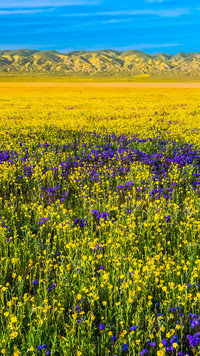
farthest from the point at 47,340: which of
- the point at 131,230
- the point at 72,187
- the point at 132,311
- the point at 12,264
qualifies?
the point at 72,187

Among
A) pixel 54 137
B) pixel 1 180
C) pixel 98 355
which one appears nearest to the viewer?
pixel 98 355

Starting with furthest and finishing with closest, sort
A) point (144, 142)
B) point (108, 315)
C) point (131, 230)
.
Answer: point (144, 142)
point (131, 230)
point (108, 315)

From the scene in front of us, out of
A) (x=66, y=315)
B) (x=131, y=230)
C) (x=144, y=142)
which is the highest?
(x=144, y=142)

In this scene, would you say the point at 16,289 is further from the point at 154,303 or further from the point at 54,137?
the point at 54,137

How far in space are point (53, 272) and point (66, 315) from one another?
1.02 m

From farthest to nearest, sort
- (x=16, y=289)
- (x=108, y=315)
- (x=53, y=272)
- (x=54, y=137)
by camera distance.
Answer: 1. (x=54, y=137)
2. (x=53, y=272)
3. (x=16, y=289)
4. (x=108, y=315)

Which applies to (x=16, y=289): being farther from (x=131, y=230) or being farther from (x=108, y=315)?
(x=131, y=230)

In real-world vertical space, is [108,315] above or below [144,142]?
below

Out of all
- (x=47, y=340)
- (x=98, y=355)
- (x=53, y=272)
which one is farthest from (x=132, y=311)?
(x=53, y=272)

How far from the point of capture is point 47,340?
11.5 ft

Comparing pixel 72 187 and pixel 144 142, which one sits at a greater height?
pixel 144 142

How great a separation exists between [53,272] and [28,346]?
164 cm

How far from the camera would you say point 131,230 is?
5.79 meters

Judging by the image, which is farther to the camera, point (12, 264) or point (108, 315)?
point (12, 264)
